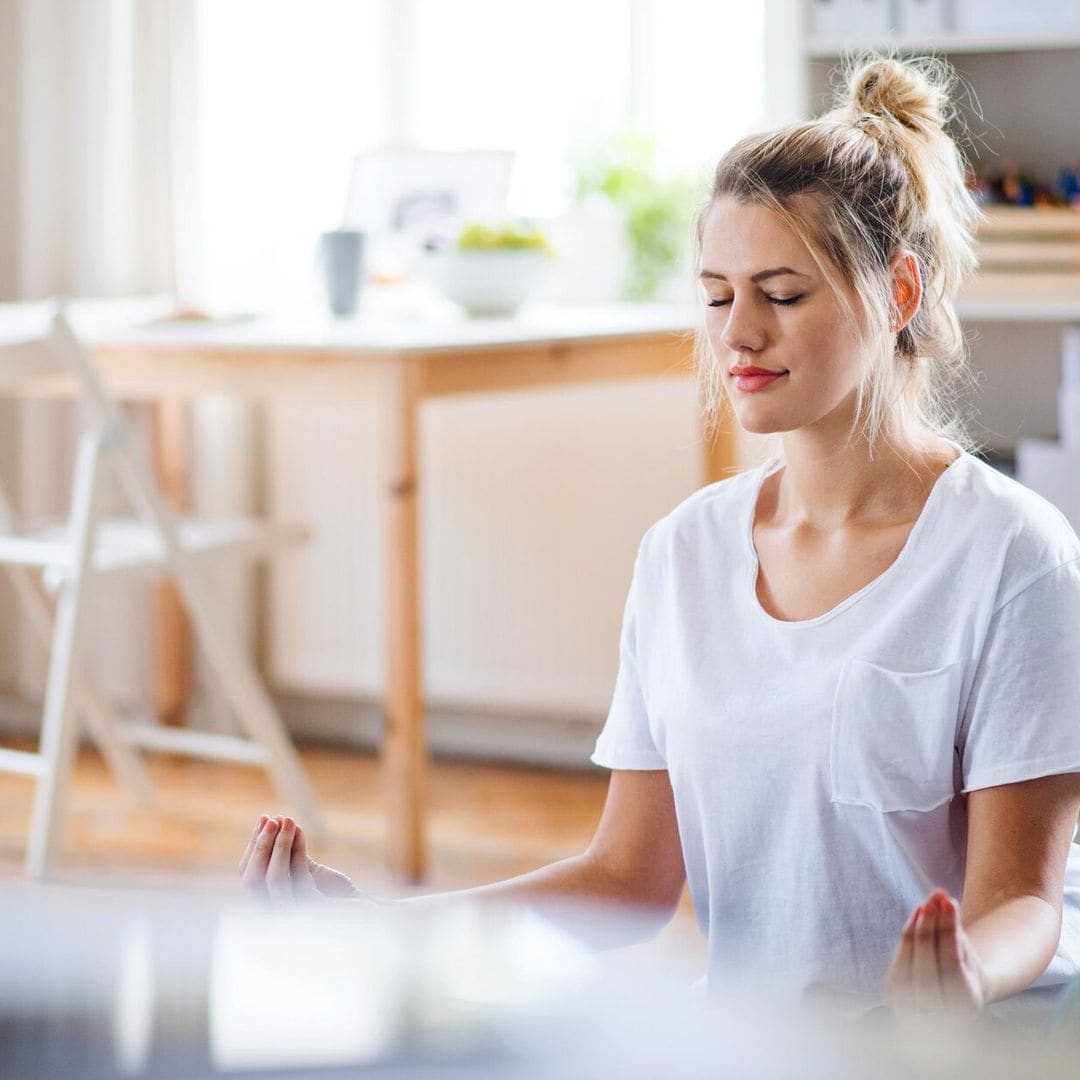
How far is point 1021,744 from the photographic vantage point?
3.13ft

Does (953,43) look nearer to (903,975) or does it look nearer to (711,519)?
(711,519)

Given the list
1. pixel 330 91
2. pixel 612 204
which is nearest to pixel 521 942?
pixel 612 204

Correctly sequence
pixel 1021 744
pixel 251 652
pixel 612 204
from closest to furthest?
pixel 1021 744
pixel 612 204
pixel 251 652

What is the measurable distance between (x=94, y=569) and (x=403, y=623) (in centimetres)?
44

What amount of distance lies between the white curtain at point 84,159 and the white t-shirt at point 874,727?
2.45 meters

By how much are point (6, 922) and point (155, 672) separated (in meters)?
3.18

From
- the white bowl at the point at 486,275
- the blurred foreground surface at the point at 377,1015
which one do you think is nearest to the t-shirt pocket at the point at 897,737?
the blurred foreground surface at the point at 377,1015

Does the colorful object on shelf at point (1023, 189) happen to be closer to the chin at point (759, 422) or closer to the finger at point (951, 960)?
the chin at point (759, 422)

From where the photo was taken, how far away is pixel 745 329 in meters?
1.04

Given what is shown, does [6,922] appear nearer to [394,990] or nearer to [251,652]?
[394,990]

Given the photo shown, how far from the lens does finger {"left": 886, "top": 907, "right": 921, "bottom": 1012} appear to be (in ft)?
1.84

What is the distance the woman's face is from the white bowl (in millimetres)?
1726

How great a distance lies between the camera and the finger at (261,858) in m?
0.82

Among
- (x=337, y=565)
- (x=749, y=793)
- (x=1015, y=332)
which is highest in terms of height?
(x=1015, y=332)
